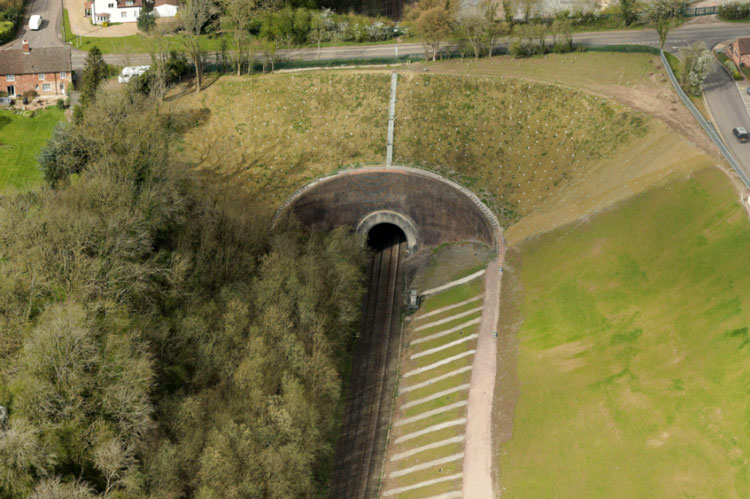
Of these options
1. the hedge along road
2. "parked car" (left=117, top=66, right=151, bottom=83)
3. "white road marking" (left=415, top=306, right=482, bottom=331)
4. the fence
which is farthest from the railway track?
"parked car" (left=117, top=66, right=151, bottom=83)

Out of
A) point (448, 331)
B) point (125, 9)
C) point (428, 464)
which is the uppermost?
point (125, 9)

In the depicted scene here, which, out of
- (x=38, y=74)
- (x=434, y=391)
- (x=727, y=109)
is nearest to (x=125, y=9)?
(x=38, y=74)

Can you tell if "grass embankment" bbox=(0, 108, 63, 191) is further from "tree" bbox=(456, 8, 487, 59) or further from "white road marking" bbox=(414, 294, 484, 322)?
"tree" bbox=(456, 8, 487, 59)

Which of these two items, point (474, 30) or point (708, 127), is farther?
point (474, 30)

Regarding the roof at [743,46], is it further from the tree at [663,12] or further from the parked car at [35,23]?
the parked car at [35,23]

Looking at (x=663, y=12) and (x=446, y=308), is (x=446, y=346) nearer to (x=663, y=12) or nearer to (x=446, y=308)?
(x=446, y=308)
